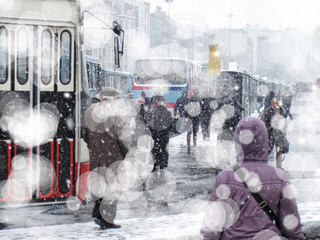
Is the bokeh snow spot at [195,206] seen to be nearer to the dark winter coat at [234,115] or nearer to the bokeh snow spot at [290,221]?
the dark winter coat at [234,115]

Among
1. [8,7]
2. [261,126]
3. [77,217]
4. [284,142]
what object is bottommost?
[77,217]

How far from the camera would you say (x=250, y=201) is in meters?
3.54

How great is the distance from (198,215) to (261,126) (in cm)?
473

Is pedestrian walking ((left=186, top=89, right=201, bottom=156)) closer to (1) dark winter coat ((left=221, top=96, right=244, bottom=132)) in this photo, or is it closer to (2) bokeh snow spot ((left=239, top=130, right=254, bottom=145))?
(1) dark winter coat ((left=221, top=96, right=244, bottom=132))

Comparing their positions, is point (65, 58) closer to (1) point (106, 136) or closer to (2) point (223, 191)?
(1) point (106, 136)

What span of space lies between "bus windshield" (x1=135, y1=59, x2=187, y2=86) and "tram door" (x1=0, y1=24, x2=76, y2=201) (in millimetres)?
19061

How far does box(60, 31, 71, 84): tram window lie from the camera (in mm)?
8211

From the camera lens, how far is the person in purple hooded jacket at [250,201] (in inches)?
139

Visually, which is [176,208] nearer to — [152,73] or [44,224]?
[44,224]

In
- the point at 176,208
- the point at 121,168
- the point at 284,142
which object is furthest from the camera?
the point at 284,142

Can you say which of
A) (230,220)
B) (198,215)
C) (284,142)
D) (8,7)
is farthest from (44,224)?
(284,142)

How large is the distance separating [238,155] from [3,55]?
5186 mm

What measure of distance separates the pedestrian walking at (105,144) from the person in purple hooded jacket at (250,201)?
3810 millimetres

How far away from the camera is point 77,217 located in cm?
858
